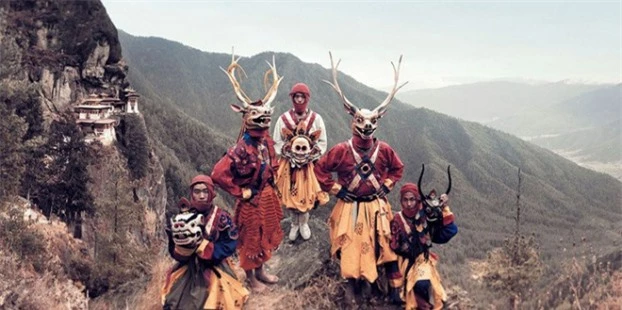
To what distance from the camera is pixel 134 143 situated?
36688 millimetres

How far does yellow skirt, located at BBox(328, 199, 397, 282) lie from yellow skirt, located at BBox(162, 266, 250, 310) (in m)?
1.45

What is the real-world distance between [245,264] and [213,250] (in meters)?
1.16

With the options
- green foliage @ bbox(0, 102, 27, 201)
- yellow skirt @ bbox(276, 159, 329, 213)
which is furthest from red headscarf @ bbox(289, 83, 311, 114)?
green foliage @ bbox(0, 102, 27, 201)

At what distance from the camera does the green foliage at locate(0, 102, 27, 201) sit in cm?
1328

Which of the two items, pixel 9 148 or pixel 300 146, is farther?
pixel 9 148

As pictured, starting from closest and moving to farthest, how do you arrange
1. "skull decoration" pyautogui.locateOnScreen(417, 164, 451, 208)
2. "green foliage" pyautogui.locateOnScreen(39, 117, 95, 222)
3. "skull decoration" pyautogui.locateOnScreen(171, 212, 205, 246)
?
"skull decoration" pyautogui.locateOnScreen(171, 212, 205, 246) < "skull decoration" pyautogui.locateOnScreen(417, 164, 451, 208) < "green foliage" pyautogui.locateOnScreen(39, 117, 95, 222)

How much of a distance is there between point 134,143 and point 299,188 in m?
32.8

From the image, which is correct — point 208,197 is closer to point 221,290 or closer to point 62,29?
point 221,290

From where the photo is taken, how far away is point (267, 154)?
6.43 m

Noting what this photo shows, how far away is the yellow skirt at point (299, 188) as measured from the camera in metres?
6.93

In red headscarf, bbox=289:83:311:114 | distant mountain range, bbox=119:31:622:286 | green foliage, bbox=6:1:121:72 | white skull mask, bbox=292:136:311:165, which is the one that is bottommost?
distant mountain range, bbox=119:31:622:286

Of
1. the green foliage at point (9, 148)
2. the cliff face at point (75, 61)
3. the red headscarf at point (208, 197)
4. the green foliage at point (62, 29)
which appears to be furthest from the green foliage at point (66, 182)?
the red headscarf at point (208, 197)

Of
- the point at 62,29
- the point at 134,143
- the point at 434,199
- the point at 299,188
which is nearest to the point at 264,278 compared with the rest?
the point at 299,188

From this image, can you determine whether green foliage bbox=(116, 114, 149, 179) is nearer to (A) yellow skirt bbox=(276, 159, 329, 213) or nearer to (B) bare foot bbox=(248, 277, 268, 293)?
(A) yellow skirt bbox=(276, 159, 329, 213)
